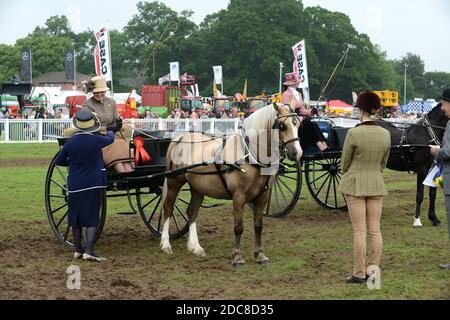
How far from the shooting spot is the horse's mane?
7.43 meters

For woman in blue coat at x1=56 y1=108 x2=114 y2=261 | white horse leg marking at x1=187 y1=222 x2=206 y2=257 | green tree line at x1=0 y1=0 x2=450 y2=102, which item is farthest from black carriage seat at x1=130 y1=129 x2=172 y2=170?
green tree line at x1=0 y1=0 x2=450 y2=102

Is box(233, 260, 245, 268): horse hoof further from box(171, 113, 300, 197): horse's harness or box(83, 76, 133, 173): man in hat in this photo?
box(83, 76, 133, 173): man in hat

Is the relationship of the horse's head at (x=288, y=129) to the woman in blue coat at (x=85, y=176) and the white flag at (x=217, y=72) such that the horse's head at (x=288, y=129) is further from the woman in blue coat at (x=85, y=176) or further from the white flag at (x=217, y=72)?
the white flag at (x=217, y=72)

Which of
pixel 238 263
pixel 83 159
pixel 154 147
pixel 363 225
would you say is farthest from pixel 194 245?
pixel 363 225

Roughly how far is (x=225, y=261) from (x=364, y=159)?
7.48 feet

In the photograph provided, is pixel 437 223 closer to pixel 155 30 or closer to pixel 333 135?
pixel 333 135

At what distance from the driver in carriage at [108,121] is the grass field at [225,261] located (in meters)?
1.13

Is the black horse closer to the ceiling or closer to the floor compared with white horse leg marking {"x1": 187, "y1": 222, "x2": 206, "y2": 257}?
closer to the ceiling

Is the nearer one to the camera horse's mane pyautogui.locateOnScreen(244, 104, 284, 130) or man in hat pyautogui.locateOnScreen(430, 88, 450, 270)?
man in hat pyautogui.locateOnScreen(430, 88, 450, 270)

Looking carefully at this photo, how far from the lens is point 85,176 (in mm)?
7812

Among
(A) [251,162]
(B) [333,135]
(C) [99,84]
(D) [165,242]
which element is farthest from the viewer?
(B) [333,135]

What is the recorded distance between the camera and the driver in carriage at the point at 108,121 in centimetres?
862

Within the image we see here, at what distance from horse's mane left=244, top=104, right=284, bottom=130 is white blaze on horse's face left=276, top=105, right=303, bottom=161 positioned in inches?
2.9
